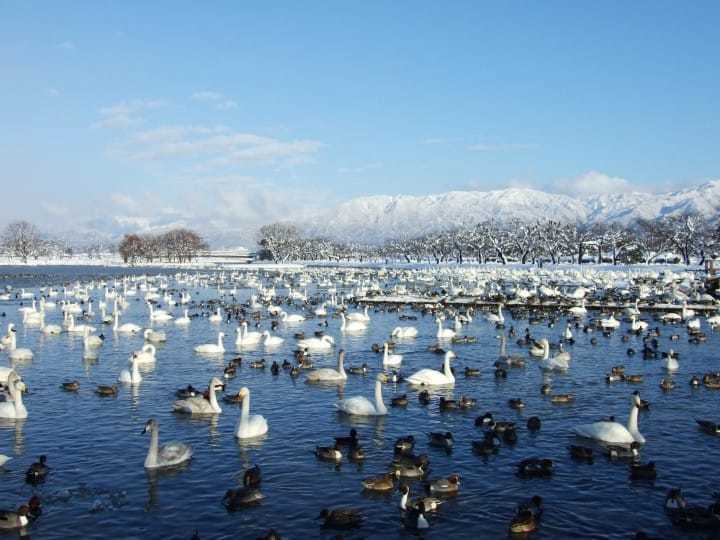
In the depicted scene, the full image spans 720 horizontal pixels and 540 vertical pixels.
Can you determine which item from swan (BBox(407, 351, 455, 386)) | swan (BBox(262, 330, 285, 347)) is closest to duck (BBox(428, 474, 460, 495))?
swan (BBox(407, 351, 455, 386))

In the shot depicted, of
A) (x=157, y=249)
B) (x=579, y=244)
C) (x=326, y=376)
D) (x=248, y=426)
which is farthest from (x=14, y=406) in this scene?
(x=157, y=249)

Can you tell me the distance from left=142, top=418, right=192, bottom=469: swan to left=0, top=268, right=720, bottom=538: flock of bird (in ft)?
0.08

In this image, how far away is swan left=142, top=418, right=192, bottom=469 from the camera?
15336mm

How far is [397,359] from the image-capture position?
27.5 metres

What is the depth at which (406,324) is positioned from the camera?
42.5m

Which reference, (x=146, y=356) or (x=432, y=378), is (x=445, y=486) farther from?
(x=146, y=356)

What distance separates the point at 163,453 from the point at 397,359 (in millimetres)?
13385

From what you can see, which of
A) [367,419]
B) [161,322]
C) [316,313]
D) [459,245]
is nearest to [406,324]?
[316,313]

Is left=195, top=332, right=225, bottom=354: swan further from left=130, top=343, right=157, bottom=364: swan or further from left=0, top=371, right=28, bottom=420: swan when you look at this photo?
left=0, top=371, right=28, bottom=420: swan

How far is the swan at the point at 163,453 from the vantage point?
1534 cm

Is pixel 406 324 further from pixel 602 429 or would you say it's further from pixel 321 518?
pixel 321 518

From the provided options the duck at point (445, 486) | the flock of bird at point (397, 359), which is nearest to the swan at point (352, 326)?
the flock of bird at point (397, 359)

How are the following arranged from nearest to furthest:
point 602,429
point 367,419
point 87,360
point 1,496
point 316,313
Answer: point 1,496 < point 602,429 < point 367,419 < point 87,360 < point 316,313

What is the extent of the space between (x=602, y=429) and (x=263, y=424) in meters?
8.60
